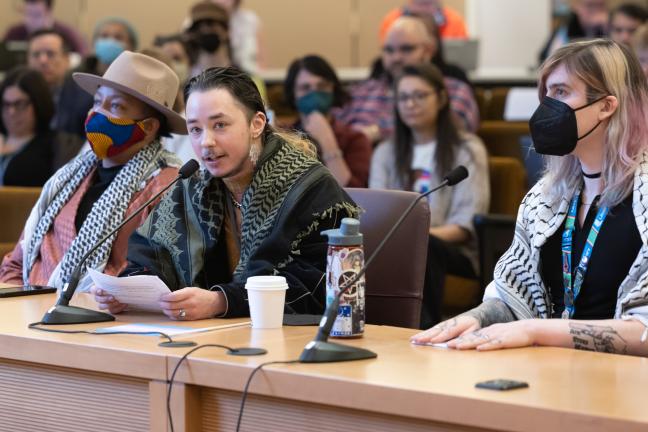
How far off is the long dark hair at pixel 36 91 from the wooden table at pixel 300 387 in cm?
301

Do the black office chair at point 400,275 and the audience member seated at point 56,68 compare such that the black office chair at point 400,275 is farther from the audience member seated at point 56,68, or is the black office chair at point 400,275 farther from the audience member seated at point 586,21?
the audience member seated at point 586,21

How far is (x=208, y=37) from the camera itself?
6.09 meters

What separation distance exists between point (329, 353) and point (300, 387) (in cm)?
13

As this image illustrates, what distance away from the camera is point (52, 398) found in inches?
87.9

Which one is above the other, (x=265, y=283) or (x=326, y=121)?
(x=326, y=121)

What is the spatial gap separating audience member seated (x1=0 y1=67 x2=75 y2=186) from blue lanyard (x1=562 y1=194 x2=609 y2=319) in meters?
3.29

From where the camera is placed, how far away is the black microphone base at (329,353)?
197 centimetres

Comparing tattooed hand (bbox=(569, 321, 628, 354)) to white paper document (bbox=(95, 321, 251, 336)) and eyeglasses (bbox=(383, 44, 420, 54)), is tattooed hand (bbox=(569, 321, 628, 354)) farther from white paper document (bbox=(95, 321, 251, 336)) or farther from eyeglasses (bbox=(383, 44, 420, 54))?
eyeglasses (bbox=(383, 44, 420, 54))

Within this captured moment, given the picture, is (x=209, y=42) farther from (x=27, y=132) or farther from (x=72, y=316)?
(x=72, y=316)

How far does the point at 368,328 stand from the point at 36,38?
4926mm

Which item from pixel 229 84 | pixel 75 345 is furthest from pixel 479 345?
pixel 229 84

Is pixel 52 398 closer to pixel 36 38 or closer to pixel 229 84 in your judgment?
pixel 229 84

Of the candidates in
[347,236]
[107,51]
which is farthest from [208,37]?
[347,236]

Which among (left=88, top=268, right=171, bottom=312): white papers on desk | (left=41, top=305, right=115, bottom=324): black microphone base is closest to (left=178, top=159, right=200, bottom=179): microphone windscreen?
(left=88, top=268, right=171, bottom=312): white papers on desk
